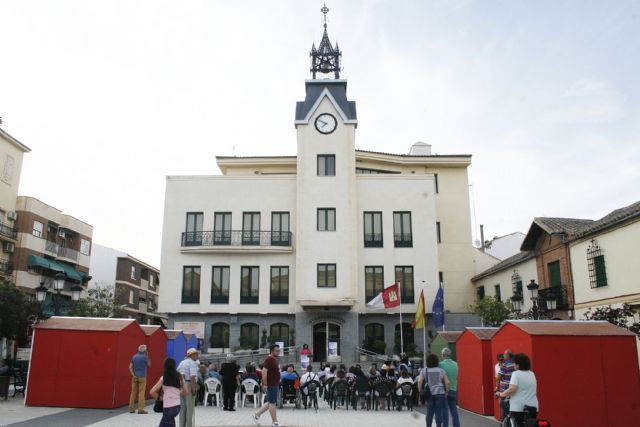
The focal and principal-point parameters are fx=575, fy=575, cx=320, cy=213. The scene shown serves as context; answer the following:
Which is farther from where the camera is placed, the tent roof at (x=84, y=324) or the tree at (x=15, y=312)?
the tree at (x=15, y=312)

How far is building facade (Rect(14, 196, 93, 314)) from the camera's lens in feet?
148

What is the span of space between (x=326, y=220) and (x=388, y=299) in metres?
7.64

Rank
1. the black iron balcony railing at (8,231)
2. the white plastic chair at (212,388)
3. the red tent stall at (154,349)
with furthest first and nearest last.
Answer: the black iron balcony railing at (8,231)
the red tent stall at (154,349)
the white plastic chair at (212,388)

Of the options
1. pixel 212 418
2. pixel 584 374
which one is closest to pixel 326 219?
pixel 212 418

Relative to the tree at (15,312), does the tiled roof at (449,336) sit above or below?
below

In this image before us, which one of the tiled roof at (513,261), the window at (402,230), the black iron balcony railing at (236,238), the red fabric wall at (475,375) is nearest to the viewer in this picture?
the red fabric wall at (475,375)

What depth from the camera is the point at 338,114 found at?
39.3m

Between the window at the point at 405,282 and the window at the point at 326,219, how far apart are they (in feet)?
17.5

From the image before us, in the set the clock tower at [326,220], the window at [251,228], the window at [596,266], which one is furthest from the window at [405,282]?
the window at [596,266]

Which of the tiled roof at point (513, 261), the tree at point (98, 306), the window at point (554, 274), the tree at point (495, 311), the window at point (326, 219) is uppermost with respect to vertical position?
the window at point (326, 219)

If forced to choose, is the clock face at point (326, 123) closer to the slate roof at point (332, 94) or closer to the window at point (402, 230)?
the slate roof at point (332, 94)

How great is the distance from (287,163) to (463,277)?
52.8 feet

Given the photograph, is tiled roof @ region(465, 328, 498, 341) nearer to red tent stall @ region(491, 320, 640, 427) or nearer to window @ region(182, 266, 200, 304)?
red tent stall @ region(491, 320, 640, 427)

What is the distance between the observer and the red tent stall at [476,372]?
664 inches
